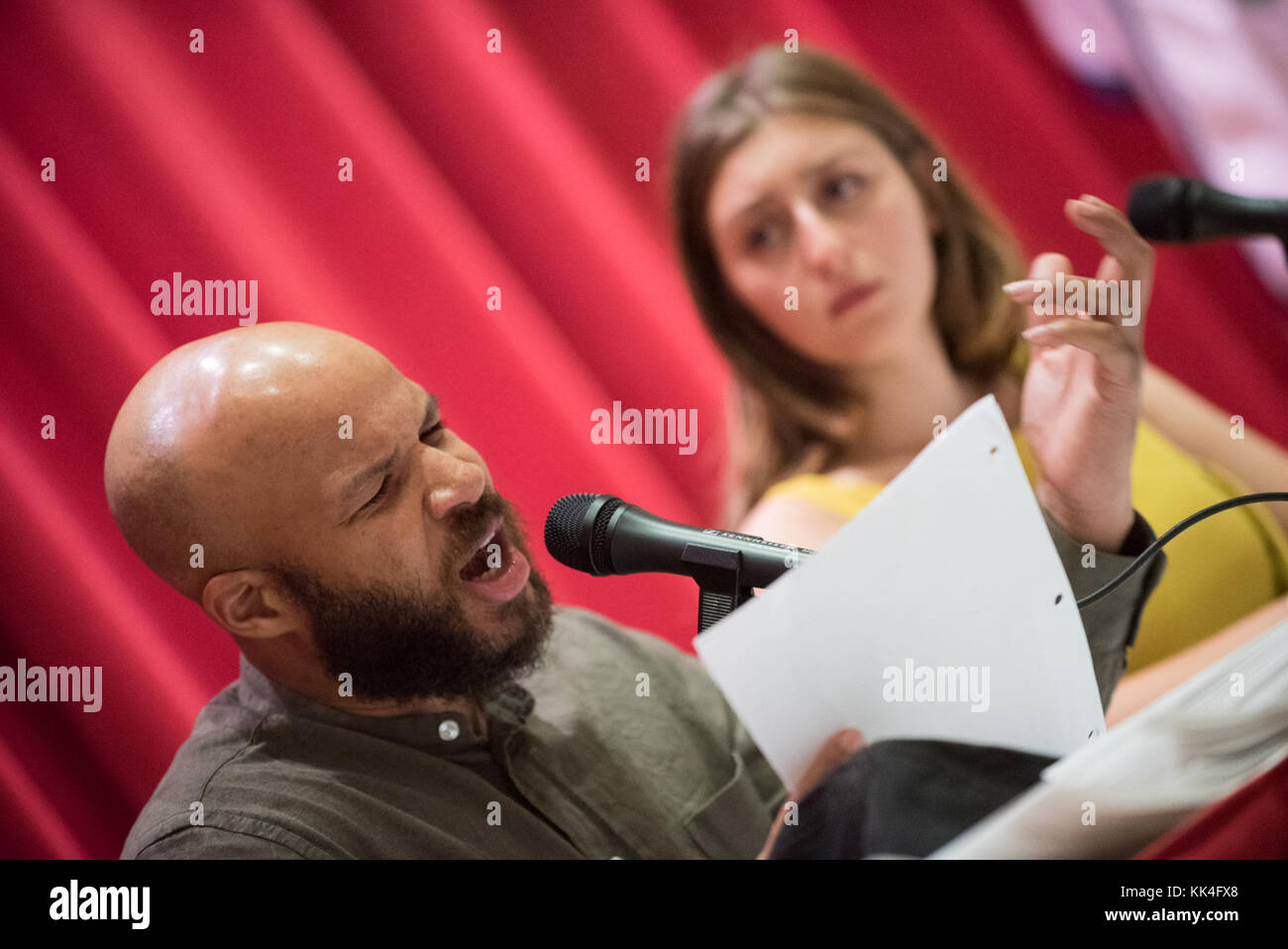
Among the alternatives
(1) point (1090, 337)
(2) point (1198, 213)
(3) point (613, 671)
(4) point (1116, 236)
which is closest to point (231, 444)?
(3) point (613, 671)

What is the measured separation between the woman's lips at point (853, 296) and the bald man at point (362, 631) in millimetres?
442

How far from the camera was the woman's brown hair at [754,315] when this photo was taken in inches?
60.2

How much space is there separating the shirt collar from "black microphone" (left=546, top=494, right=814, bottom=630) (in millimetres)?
263

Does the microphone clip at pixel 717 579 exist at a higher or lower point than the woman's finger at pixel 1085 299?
lower

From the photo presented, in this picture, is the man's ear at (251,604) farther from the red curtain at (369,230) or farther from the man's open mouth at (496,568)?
the red curtain at (369,230)

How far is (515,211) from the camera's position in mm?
1571

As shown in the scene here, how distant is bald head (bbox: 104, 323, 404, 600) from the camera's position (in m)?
1.14

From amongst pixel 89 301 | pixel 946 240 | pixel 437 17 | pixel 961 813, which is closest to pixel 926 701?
pixel 961 813

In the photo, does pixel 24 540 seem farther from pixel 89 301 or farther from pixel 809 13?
pixel 809 13

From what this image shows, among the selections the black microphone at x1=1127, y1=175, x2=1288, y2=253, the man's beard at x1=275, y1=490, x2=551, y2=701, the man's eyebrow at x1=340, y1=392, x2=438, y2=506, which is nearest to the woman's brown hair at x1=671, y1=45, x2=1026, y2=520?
the black microphone at x1=1127, y1=175, x2=1288, y2=253

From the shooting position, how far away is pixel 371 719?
4.03 feet

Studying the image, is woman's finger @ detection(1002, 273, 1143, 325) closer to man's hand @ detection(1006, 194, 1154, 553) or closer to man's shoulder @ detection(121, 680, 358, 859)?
man's hand @ detection(1006, 194, 1154, 553)

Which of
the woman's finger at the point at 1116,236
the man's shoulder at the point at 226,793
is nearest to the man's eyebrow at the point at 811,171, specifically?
the woman's finger at the point at 1116,236
